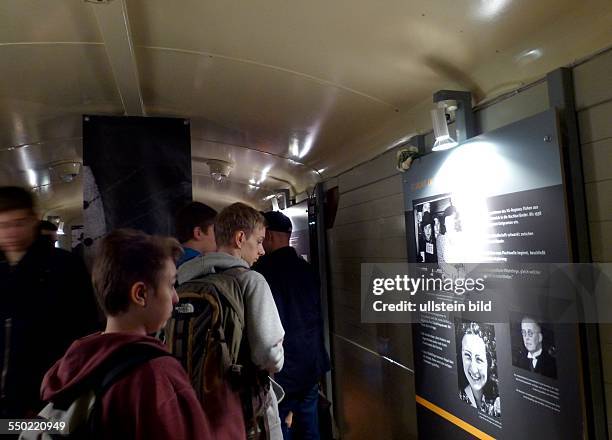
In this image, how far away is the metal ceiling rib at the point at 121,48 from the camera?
3.80ft

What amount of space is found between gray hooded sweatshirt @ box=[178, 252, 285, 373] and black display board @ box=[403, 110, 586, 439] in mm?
721

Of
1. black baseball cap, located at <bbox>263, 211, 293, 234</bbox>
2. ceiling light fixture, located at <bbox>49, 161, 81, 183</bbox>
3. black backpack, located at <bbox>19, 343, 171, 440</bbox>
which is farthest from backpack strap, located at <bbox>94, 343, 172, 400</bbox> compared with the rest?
ceiling light fixture, located at <bbox>49, 161, 81, 183</bbox>

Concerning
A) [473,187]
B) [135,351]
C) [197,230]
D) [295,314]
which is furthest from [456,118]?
[135,351]

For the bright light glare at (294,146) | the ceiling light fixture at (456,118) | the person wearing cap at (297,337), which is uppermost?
the bright light glare at (294,146)

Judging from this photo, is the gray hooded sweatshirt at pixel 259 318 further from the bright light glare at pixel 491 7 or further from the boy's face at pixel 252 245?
the bright light glare at pixel 491 7

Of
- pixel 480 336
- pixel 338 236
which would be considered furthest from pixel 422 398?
pixel 338 236

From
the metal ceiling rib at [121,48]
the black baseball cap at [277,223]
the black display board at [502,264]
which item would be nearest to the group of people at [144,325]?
the black baseball cap at [277,223]

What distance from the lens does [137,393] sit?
0.69 m

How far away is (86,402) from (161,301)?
227mm

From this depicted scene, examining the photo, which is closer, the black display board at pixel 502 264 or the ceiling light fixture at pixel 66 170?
the black display board at pixel 502 264

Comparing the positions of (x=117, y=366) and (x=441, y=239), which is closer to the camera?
(x=117, y=366)

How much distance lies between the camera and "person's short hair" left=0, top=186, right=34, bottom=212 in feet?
3.81

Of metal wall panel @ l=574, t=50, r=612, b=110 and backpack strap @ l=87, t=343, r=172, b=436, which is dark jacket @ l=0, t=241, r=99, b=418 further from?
metal wall panel @ l=574, t=50, r=612, b=110

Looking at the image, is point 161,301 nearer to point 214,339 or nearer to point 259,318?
point 214,339
